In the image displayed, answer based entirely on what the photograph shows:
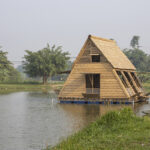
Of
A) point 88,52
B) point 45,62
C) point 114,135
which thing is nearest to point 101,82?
point 88,52

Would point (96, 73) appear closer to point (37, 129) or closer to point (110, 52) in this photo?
point (110, 52)

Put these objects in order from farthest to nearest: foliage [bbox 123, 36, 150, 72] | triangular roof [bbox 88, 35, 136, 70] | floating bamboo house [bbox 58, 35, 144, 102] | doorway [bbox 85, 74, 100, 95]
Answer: foliage [bbox 123, 36, 150, 72] < doorway [bbox 85, 74, 100, 95] < triangular roof [bbox 88, 35, 136, 70] < floating bamboo house [bbox 58, 35, 144, 102]

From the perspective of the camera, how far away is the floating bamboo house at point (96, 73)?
40031 mm

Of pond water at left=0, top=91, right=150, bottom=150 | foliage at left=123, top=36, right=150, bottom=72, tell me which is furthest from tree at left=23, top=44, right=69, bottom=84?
pond water at left=0, top=91, right=150, bottom=150

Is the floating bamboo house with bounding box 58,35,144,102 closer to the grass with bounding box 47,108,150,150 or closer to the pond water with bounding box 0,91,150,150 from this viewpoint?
the pond water with bounding box 0,91,150,150

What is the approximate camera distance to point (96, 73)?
40.8m

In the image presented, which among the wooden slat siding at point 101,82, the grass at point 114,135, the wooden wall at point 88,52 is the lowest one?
the grass at point 114,135

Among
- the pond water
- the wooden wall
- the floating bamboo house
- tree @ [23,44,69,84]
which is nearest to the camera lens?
the pond water

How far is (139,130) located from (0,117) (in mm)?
15680

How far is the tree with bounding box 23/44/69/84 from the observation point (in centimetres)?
8819

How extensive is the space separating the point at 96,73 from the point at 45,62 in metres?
49.3

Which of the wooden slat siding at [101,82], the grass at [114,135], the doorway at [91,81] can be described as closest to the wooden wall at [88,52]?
the wooden slat siding at [101,82]

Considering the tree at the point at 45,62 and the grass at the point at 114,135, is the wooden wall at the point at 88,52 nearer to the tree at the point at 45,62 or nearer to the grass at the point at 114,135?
the grass at the point at 114,135

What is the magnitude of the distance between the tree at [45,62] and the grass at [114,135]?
2649 inches
